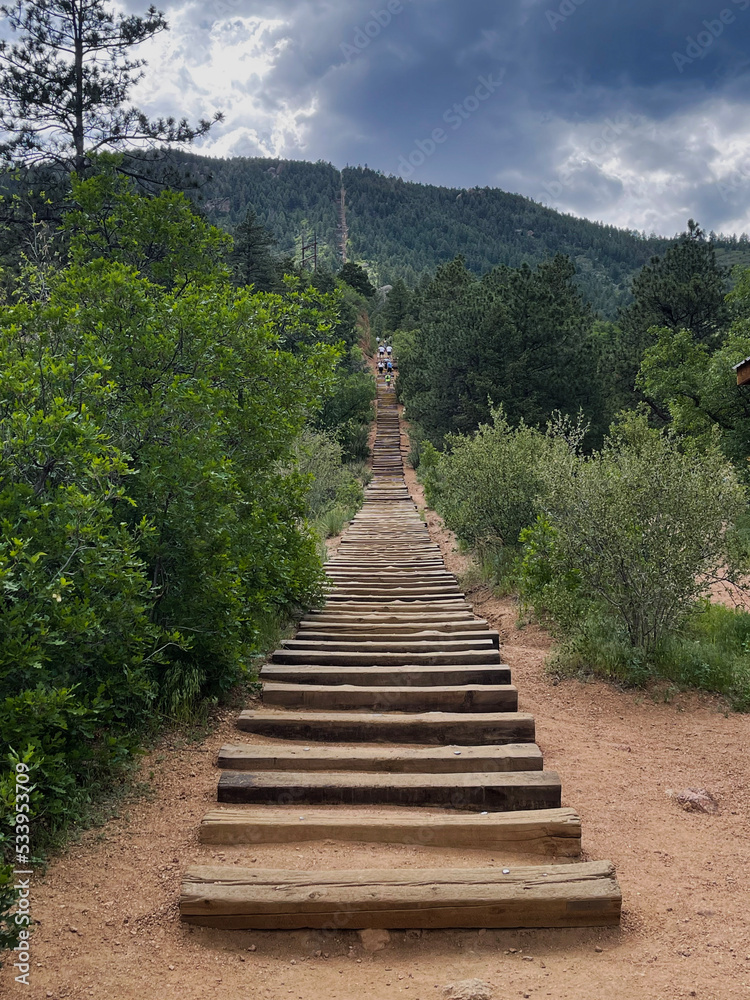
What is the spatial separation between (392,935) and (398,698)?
89.1 inches

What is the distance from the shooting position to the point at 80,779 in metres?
3.56

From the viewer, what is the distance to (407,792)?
372 centimetres

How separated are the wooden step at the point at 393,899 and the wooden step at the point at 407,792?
2.33ft

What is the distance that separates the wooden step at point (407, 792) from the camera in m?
3.69

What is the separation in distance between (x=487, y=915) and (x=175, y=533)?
2.71m

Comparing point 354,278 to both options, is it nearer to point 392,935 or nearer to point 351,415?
point 351,415

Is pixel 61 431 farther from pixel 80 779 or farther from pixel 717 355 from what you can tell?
pixel 717 355

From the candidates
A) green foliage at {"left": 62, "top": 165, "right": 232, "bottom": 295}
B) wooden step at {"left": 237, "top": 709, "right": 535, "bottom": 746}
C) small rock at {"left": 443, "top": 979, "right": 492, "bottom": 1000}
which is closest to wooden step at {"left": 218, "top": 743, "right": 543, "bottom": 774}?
wooden step at {"left": 237, "top": 709, "right": 535, "bottom": 746}

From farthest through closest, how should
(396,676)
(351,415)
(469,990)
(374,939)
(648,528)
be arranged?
(351,415)
(648,528)
(396,676)
(374,939)
(469,990)

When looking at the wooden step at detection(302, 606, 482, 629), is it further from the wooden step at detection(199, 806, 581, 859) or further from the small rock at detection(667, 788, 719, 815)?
the wooden step at detection(199, 806, 581, 859)

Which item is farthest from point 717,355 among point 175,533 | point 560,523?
point 175,533

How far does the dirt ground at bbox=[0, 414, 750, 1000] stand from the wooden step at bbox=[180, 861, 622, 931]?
0.18ft

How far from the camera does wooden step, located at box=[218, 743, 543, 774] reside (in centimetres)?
399

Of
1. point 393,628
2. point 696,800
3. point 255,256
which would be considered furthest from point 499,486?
point 255,256
